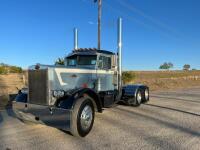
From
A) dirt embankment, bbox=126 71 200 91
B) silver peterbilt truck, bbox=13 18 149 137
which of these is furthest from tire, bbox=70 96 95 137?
dirt embankment, bbox=126 71 200 91

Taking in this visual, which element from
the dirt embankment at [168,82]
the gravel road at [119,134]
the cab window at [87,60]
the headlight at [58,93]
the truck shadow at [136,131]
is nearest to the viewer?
the gravel road at [119,134]

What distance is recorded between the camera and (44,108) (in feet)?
23.3

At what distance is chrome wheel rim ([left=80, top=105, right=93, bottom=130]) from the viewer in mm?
7148

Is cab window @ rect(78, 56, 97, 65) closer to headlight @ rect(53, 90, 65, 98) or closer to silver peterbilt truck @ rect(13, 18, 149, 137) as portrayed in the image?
silver peterbilt truck @ rect(13, 18, 149, 137)

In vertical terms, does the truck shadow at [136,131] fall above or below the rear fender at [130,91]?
below

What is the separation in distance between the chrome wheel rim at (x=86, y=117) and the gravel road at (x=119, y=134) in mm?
285

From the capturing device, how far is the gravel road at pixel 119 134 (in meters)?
6.26

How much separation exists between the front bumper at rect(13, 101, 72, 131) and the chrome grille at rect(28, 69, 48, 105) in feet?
0.61

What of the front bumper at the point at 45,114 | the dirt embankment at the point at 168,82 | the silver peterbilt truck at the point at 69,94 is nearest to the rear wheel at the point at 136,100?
the silver peterbilt truck at the point at 69,94

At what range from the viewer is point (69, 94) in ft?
24.0

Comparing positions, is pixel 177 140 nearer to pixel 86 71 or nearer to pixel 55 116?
pixel 55 116

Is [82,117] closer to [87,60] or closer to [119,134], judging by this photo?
[119,134]

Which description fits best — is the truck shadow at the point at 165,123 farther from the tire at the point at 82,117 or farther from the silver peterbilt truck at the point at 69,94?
the tire at the point at 82,117

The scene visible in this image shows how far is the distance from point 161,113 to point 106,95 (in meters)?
2.34
